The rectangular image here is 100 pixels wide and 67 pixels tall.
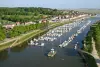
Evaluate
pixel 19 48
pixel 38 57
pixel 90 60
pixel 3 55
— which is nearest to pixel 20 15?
pixel 19 48

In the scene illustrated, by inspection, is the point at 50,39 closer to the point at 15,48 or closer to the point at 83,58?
the point at 15,48

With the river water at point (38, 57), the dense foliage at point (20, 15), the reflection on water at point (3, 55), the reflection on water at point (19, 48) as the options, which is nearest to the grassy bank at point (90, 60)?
the river water at point (38, 57)

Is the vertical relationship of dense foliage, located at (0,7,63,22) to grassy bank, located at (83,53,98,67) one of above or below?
below

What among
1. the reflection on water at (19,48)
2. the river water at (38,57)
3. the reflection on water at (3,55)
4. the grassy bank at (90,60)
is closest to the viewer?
the grassy bank at (90,60)

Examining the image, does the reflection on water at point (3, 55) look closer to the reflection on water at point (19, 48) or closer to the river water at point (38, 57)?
the river water at point (38, 57)

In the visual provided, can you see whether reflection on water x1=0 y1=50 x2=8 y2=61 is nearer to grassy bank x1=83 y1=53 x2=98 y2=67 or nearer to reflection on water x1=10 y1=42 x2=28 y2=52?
reflection on water x1=10 y1=42 x2=28 y2=52

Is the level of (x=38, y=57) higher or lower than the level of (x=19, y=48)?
higher

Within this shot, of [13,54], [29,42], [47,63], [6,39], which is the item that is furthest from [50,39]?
[47,63]

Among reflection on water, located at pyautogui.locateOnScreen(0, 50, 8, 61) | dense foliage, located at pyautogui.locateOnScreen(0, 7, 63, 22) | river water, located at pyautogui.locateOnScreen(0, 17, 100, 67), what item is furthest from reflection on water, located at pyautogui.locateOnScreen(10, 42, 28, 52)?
dense foliage, located at pyautogui.locateOnScreen(0, 7, 63, 22)

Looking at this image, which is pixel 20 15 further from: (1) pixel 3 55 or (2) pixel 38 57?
(2) pixel 38 57

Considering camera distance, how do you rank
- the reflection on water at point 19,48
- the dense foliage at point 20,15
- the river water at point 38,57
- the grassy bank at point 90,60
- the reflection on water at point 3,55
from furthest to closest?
the dense foliage at point 20,15, the reflection on water at point 19,48, the reflection on water at point 3,55, the river water at point 38,57, the grassy bank at point 90,60

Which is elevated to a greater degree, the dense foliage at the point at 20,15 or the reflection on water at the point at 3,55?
the reflection on water at the point at 3,55
